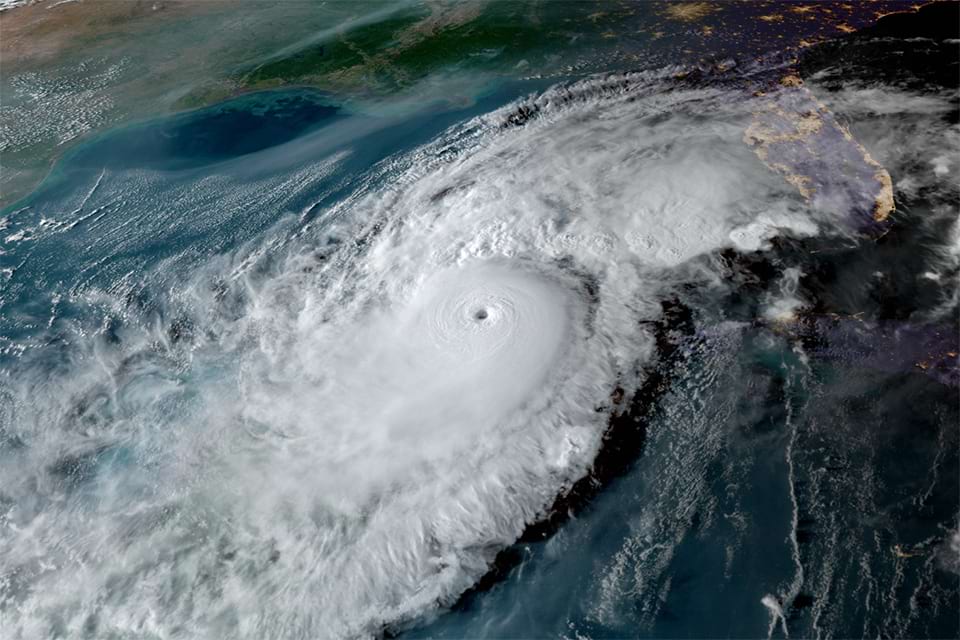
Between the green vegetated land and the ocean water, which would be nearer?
the ocean water

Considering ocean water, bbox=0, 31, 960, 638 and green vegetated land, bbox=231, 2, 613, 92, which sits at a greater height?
green vegetated land, bbox=231, 2, 613, 92

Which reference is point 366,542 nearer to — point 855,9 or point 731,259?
point 731,259

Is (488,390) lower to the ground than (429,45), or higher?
lower

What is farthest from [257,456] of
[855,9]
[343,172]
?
[855,9]

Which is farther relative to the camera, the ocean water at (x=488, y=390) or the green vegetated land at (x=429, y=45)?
the green vegetated land at (x=429, y=45)

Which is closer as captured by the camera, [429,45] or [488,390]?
[488,390]

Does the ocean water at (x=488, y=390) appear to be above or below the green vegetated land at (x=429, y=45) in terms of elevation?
below

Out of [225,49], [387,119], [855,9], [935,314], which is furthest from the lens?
[225,49]

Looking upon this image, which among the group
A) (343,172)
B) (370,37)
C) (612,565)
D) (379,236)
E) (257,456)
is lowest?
(612,565)
